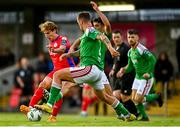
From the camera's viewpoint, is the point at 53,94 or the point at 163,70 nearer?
the point at 53,94

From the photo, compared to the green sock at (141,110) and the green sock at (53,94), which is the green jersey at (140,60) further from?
A: the green sock at (53,94)

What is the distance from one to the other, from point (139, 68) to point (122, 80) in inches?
47.0

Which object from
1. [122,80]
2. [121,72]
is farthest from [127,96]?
[121,72]

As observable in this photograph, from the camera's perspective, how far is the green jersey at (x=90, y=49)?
44.9 ft

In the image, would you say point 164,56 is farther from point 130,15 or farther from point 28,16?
point 28,16

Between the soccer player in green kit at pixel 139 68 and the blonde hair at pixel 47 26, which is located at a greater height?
the blonde hair at pixel 47 26

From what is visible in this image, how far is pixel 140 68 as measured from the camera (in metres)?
16.3

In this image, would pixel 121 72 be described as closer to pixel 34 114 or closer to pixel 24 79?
pixel 34 114

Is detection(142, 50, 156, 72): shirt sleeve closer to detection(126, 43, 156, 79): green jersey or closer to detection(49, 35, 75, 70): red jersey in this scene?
detection(126, 43, 156, 79): green jersey

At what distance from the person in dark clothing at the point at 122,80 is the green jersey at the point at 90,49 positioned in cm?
316

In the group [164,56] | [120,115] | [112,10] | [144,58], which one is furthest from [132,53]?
[112,10]

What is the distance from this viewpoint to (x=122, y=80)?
17375 millimetres

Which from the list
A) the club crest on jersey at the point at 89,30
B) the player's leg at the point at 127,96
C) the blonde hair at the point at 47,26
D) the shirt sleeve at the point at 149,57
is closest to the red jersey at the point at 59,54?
the blonde hair at the point at 47,26

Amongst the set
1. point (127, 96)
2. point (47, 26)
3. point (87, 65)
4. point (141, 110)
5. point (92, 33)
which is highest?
point (47, 26)
